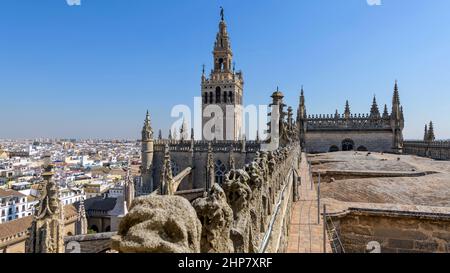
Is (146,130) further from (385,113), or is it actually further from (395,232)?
(395,232)

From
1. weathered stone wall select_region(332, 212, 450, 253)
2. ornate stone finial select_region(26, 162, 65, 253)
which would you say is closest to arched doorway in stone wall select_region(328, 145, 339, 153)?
weathered stone wall select_region(332, 212, 450, 253)

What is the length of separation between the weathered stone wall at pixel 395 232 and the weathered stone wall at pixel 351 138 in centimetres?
2436

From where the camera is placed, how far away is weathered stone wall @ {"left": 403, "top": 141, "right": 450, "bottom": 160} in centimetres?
2619

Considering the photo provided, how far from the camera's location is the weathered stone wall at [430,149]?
26.2 m

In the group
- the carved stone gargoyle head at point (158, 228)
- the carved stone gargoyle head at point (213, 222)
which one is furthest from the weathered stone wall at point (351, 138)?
the carved stone gargoyle head at point (158, 228)

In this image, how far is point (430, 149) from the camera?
28219mm

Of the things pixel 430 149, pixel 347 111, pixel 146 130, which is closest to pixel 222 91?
pixel 146 130

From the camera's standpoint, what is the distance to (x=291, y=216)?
289 inches

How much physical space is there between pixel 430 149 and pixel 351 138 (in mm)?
6932

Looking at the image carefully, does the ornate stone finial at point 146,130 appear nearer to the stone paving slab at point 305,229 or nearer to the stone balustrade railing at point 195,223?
the stone paving slab at point 305,229

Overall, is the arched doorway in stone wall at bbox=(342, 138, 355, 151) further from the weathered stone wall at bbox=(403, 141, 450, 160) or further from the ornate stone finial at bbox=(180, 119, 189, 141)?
the ornate stone finial at bbox=(180, 119, 189, 141)
